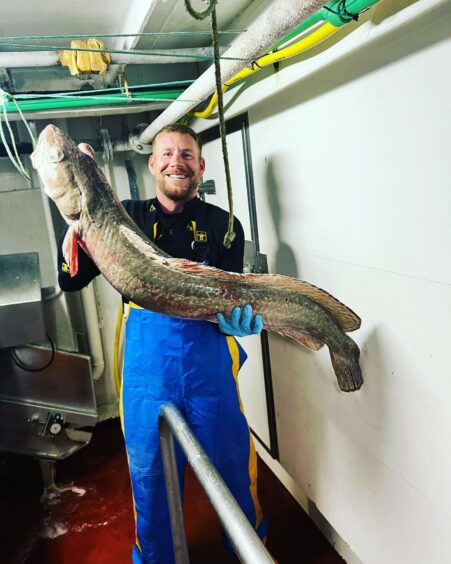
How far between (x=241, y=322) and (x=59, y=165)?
637 millimetres

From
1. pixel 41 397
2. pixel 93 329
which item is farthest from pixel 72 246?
pixel 93 329

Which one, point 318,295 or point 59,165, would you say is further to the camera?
point 318,295

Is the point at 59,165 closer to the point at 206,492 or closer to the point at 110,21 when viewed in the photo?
the point at 206,492

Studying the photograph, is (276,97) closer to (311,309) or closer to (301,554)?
(311,309)

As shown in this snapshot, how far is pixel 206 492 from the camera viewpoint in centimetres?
100

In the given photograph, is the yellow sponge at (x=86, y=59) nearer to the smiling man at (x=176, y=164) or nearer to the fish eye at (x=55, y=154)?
the smiling man at (x=176, y=164)

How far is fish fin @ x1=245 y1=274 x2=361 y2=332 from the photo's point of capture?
Result: 1.17 m

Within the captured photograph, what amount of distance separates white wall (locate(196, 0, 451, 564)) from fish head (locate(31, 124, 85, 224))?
87cm

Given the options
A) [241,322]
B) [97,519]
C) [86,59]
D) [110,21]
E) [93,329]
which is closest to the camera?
[241,322]

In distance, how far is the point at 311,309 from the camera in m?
1.26

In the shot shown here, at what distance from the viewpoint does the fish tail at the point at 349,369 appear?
136 centimetres

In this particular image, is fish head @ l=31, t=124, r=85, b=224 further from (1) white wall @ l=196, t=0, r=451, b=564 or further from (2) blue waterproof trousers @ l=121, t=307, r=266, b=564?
(1) white wall @ l=196, t=0, r=451, b=564

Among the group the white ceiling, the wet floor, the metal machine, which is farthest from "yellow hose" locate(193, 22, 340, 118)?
the wet floor

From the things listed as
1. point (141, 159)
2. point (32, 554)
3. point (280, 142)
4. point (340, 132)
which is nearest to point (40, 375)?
point (32, 554)
